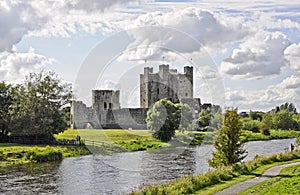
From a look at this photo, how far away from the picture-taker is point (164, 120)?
227ft

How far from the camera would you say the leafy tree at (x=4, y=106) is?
188 ft

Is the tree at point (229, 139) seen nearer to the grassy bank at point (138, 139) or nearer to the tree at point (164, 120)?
the grassy bank at point (138, 139)

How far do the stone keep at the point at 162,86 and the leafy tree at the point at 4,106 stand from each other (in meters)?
36.4

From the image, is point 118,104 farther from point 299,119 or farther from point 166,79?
point 299,119

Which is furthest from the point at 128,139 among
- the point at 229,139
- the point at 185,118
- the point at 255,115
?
the point at 255,115

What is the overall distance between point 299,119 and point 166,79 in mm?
33493

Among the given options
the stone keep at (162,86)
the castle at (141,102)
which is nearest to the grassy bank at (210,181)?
the castle at (141,102)

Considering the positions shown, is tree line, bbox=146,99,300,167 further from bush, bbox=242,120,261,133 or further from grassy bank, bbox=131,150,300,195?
grassy bank, bbox=131,150,300,195

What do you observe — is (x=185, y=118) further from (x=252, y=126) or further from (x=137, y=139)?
(x=252, y=126)

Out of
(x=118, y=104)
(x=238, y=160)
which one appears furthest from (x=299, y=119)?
(x=238, y=160)

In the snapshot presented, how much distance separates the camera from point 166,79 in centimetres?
9581

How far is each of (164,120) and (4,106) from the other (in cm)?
2163

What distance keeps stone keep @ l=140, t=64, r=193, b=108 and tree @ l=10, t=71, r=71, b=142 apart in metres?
33.8

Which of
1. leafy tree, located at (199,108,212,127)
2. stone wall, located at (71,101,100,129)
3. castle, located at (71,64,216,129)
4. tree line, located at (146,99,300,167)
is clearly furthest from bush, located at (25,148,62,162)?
leafy tree, located at (199,108,212,127)
